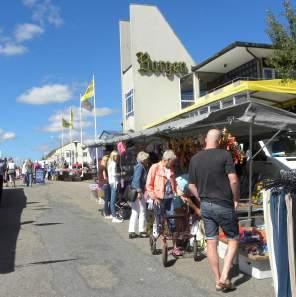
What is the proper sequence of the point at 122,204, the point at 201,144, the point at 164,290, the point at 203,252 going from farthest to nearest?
the point at 122,204 < the point at 201,144 < the point at 203,252 < the point at 164,290

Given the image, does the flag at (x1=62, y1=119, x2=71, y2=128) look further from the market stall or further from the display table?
the display table

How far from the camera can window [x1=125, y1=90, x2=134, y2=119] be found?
28.7 metres

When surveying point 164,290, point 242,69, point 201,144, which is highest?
point 242,69

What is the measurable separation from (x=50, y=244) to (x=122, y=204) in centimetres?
352

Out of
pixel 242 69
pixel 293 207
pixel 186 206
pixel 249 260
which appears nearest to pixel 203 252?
pixel 186 206

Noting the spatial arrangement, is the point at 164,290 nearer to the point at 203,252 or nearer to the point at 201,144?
the point at 203,252

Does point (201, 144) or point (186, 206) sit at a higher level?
point (201, 144)

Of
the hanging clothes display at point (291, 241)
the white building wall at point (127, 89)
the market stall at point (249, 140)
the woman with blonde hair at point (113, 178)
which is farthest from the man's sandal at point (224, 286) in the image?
the white building wall at point (127, 89)

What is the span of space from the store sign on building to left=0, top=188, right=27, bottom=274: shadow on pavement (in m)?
13.4

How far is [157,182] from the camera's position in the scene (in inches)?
309

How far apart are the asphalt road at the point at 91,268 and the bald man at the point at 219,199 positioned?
1.33ft

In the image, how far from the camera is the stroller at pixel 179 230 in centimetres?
736

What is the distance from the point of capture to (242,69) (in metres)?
24.7

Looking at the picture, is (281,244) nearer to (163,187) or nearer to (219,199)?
(219,199)
